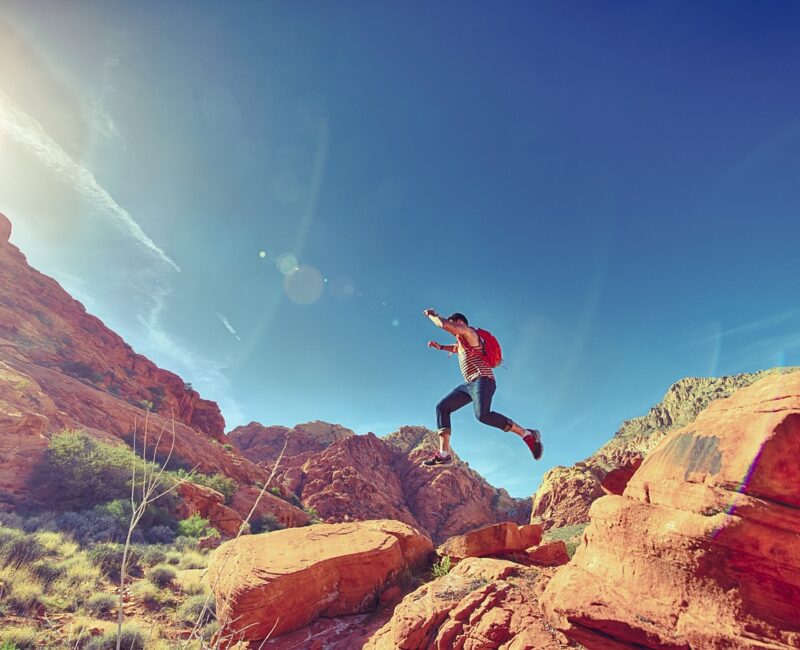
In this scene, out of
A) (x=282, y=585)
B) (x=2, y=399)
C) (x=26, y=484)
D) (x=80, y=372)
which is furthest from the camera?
(x=80, y=372)

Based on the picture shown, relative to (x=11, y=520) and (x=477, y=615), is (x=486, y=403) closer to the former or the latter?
(x=477, y=615)

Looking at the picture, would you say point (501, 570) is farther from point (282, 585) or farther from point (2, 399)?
point (2, 399)

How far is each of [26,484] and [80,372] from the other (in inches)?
974

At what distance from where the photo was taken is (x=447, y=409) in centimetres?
702

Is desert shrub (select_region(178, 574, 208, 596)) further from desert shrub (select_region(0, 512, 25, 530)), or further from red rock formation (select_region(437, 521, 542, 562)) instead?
red rock formation (select_region(437, 521, 542, 562))

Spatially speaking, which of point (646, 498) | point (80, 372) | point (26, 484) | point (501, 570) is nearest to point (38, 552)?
point (26, 484)

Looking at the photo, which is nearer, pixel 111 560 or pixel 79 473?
pixel 111 560

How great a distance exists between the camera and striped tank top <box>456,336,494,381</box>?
6.51m

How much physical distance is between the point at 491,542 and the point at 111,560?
10.8 meters

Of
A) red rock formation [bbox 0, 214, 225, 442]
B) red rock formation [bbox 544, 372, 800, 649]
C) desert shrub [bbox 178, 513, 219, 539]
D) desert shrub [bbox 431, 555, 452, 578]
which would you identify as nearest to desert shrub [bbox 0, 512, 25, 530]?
desert shrub [bbox 178, 513, 219, 539]

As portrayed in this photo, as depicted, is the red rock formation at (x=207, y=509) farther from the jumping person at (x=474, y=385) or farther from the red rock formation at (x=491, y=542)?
the jumping person at (x=474, y=385)

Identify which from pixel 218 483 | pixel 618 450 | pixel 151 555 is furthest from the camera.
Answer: pixel 618 450

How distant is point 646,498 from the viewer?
217 inches

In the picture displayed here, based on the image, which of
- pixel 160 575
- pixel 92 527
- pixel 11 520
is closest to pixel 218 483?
pixel 92 527
